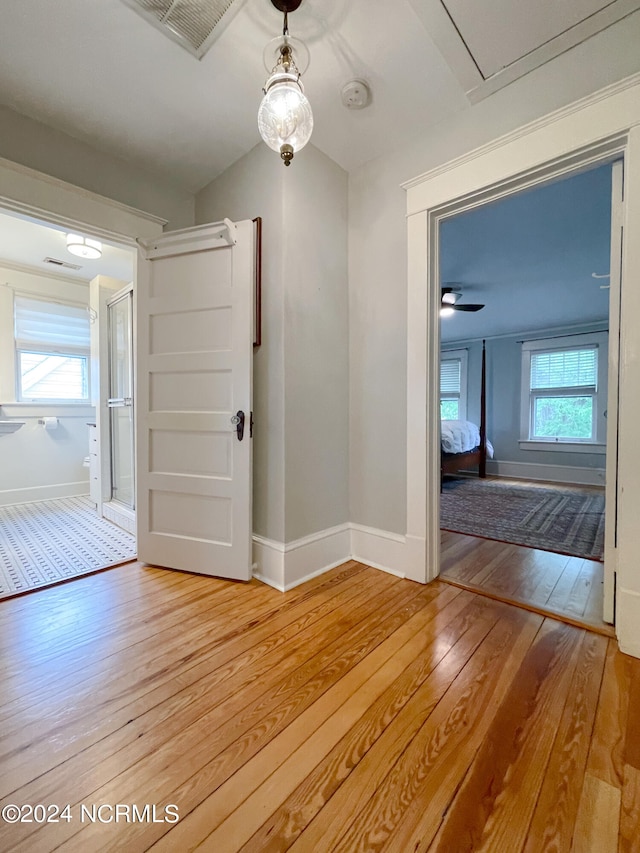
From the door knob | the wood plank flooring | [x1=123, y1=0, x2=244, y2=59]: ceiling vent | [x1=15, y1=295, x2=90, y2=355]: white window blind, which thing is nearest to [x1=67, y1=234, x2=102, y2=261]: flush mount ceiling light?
[x1=15, y1=295, x2=90, y2=355]: white window blind

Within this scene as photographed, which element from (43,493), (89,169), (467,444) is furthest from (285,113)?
(467,444)

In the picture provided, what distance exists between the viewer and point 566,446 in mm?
5441

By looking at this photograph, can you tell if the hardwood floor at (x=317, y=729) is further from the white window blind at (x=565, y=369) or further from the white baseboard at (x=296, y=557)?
the white window blind at (x=565, y=369)

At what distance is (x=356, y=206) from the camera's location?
226 cm

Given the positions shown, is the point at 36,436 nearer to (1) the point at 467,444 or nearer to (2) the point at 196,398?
(2) the point at 196,398

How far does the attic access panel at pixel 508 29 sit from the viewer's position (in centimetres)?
134

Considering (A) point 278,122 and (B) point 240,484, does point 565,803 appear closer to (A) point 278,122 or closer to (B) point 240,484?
(B) point 240,484

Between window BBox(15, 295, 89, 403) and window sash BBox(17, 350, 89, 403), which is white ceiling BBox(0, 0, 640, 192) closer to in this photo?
window BBox(15, 295, 89, 403)

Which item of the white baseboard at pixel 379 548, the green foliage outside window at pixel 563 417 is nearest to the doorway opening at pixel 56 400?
the white baseboard at pixel 379 548

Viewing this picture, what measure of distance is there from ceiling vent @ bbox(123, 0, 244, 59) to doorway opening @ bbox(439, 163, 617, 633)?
1375 millimetres

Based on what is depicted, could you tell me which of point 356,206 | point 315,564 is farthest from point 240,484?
point 356,206

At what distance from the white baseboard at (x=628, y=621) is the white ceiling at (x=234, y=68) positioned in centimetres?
226

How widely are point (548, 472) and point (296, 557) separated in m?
5.18

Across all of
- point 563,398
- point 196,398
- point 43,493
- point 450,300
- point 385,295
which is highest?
point 450,300
